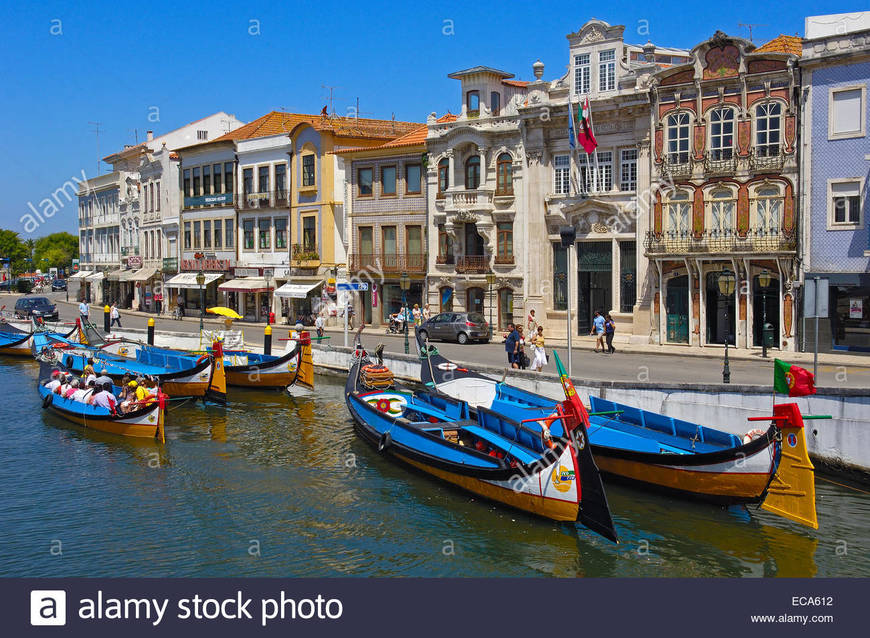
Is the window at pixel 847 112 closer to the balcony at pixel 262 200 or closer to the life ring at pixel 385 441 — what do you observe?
the life ring at pixel 385 441

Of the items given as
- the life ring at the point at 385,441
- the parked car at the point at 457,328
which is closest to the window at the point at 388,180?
the parked car at the point at 457,328

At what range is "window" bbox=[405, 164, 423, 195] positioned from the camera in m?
48.7

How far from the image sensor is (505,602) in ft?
46.8

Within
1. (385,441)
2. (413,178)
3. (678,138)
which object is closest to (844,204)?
(678,138)

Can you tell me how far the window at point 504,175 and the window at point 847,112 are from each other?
1525 centimetres

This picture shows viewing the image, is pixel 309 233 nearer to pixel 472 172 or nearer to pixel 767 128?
pixel 472 172

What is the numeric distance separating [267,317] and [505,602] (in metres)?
44.9

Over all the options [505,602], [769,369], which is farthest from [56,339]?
[505,602]

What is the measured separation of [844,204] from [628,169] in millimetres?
9537

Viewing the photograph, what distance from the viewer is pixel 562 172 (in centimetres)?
4203

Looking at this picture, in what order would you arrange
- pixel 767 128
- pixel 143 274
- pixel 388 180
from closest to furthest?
pixel 767 128
pixel 388 180
pixel 143 274

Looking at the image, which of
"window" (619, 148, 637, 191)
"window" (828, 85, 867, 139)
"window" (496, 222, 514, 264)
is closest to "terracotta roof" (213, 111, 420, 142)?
"window" (496, 222, 514, 264)

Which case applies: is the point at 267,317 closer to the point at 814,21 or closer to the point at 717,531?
the point at 814,21

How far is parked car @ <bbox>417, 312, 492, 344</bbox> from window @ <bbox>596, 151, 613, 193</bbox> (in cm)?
833
